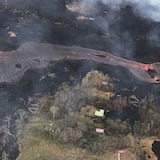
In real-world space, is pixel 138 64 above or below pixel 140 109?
above

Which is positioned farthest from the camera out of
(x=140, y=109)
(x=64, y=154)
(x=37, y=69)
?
(x=37, y=69)

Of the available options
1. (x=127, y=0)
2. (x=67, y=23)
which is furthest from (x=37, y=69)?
(x=127, y=0)

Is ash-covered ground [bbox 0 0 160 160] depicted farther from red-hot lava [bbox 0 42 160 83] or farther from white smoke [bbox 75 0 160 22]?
red-hot lava [bbox 0 42 160 83]

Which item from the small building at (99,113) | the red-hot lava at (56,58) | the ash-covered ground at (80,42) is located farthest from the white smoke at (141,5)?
the small building at (99,113)

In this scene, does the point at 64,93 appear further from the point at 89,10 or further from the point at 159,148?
the point at 89,10

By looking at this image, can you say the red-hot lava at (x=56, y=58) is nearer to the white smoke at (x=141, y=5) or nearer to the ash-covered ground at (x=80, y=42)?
the ash-covered ground at (x=80, y=42)

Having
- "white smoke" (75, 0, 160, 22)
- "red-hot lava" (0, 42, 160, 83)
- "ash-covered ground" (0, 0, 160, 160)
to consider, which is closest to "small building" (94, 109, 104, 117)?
"ash-covered ground" (0, 0, 160, 160)
